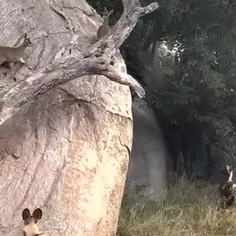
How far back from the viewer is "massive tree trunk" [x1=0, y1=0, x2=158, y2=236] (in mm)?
Result: 5988

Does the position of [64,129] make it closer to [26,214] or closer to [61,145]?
[61,145]

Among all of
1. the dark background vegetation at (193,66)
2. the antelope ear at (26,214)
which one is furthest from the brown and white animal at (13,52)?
the dark background vegetation at (193,66)

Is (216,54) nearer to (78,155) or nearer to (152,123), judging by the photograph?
(152,123)

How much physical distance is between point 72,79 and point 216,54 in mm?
4263

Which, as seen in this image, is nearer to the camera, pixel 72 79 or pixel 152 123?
pixel 72 79

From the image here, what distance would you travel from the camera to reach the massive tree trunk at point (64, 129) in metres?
5.99

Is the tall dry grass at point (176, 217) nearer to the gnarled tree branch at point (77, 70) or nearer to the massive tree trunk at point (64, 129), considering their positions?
the massive tree trunk at point (64, 129)

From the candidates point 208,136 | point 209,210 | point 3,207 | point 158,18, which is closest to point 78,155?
point 3,207

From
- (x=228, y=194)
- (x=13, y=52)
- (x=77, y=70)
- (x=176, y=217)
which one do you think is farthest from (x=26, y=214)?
(x=228, y=194)

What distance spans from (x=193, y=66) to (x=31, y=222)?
16.9 ft

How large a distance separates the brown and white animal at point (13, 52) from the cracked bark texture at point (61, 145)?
0.42 ft

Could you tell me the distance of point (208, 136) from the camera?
35.6 ft

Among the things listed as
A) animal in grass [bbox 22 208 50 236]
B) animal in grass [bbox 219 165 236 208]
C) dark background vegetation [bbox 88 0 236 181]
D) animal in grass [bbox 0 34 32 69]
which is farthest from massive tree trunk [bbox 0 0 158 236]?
dark background vegetation [bbox 88 0 236 181]

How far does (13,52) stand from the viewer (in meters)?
6.43
